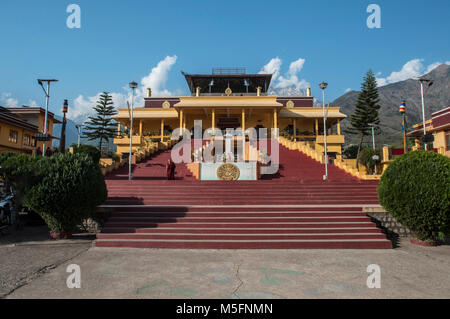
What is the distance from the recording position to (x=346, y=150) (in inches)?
1793

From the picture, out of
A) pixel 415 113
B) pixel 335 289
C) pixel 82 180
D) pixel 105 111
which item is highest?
pixel 415 113

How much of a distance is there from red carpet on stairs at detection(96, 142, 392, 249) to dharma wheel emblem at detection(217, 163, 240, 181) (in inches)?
59.4

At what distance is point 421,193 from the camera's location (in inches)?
295

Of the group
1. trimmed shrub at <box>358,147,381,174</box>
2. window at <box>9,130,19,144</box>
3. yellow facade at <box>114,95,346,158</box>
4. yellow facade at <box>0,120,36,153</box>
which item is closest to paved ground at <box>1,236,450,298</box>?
trimmed shrub at <box>358,147,381,174</box>

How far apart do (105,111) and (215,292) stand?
49626 millimetres

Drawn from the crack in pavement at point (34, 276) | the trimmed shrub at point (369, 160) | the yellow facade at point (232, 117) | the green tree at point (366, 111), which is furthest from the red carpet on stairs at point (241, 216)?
the green tree at point (366, 111)

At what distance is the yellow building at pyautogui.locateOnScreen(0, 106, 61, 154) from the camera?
26.6 meters

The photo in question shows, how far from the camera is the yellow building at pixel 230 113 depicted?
2686 cm

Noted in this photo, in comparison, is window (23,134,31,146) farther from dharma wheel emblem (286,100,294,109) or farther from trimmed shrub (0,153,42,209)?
dharma wheel emblem (286,100,294,109)

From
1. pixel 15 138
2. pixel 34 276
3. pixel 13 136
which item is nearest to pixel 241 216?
pixel 34 276

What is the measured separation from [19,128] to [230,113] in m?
22.6

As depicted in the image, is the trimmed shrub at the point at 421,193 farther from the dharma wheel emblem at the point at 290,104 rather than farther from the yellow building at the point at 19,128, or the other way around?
the dharma wheel emblem at the point at 290,104
